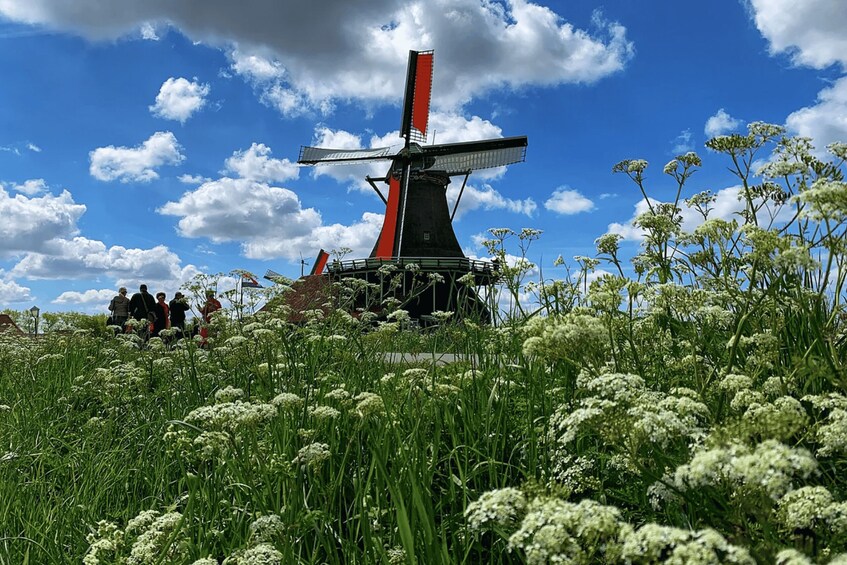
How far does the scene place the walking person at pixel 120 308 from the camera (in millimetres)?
18703

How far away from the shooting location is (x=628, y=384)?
2463mm

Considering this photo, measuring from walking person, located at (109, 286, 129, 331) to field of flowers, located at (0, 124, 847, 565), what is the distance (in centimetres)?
1320

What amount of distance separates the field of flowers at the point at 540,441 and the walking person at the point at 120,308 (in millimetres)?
13196

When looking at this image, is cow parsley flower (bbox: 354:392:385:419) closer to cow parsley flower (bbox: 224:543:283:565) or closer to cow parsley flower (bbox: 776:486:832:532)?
cow parsley flower (bbox: 224:543:283:565)

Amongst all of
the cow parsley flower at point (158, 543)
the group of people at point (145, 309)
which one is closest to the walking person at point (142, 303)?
the group of people at point (145, 309)

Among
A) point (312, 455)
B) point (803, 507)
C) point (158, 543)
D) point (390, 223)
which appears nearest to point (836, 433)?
point (803, 507)

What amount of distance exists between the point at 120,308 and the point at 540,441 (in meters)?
17.7

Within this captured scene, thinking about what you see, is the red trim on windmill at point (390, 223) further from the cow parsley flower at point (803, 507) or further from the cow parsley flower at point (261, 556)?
the cow parsley flower at point (803, 507)

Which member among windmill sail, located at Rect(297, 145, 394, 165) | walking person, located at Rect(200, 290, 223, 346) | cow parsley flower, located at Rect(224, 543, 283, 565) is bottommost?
cow parsley flower, located at Rect(224, 543, 283, 565)

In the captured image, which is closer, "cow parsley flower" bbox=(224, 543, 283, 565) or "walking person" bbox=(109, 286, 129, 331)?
"cow parsley flower" bbox=(224, 543, 283, 565)

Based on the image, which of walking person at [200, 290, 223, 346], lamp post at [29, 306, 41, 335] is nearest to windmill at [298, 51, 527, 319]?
lamp post at [29, 306, 41, 335]

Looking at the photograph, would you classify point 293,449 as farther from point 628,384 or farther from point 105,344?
point 105,344

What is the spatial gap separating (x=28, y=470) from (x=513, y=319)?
421 cm

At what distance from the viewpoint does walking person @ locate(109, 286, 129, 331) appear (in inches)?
736
